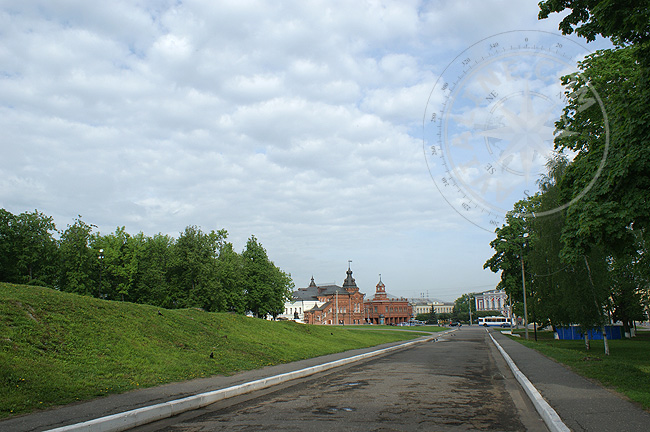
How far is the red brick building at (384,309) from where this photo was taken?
152625 mm

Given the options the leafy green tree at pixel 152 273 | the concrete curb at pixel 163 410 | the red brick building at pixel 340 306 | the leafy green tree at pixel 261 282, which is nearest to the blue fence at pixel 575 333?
the leafy green tree at pixel 261 282

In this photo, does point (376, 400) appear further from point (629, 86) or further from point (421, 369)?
point (629, 86)

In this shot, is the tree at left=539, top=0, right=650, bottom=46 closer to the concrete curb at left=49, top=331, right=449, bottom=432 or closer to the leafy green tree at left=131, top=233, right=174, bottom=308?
the concrete curb at left=49, top=331, right=449, bottom=432

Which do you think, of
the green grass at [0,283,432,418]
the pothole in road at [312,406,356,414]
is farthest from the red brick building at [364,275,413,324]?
the pothole in road at [312,406,356,414]

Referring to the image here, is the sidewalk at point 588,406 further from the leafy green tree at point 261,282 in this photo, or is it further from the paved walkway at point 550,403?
the leafy green tree at point 261,282

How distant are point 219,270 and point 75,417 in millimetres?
48394

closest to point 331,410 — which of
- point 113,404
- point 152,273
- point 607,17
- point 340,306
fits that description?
point 113,404

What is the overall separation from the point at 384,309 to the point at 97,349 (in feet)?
475

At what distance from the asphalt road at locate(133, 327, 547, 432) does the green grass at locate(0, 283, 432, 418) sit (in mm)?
2731

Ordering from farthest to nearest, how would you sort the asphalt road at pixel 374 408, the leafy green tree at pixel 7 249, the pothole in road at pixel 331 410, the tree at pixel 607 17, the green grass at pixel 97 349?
the leafy green tree at pixel 7 249 → the tree at pixel 607 17 → the green grass at pixel 97 349 → the pothole in road at pixel 331 410 → the asphalt road at pixel 374 408

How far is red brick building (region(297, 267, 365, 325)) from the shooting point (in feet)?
Answer: 436

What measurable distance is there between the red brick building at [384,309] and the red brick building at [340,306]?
30.5 ft

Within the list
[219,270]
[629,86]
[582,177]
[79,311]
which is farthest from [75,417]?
[219,270]

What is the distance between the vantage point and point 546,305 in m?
36.7
